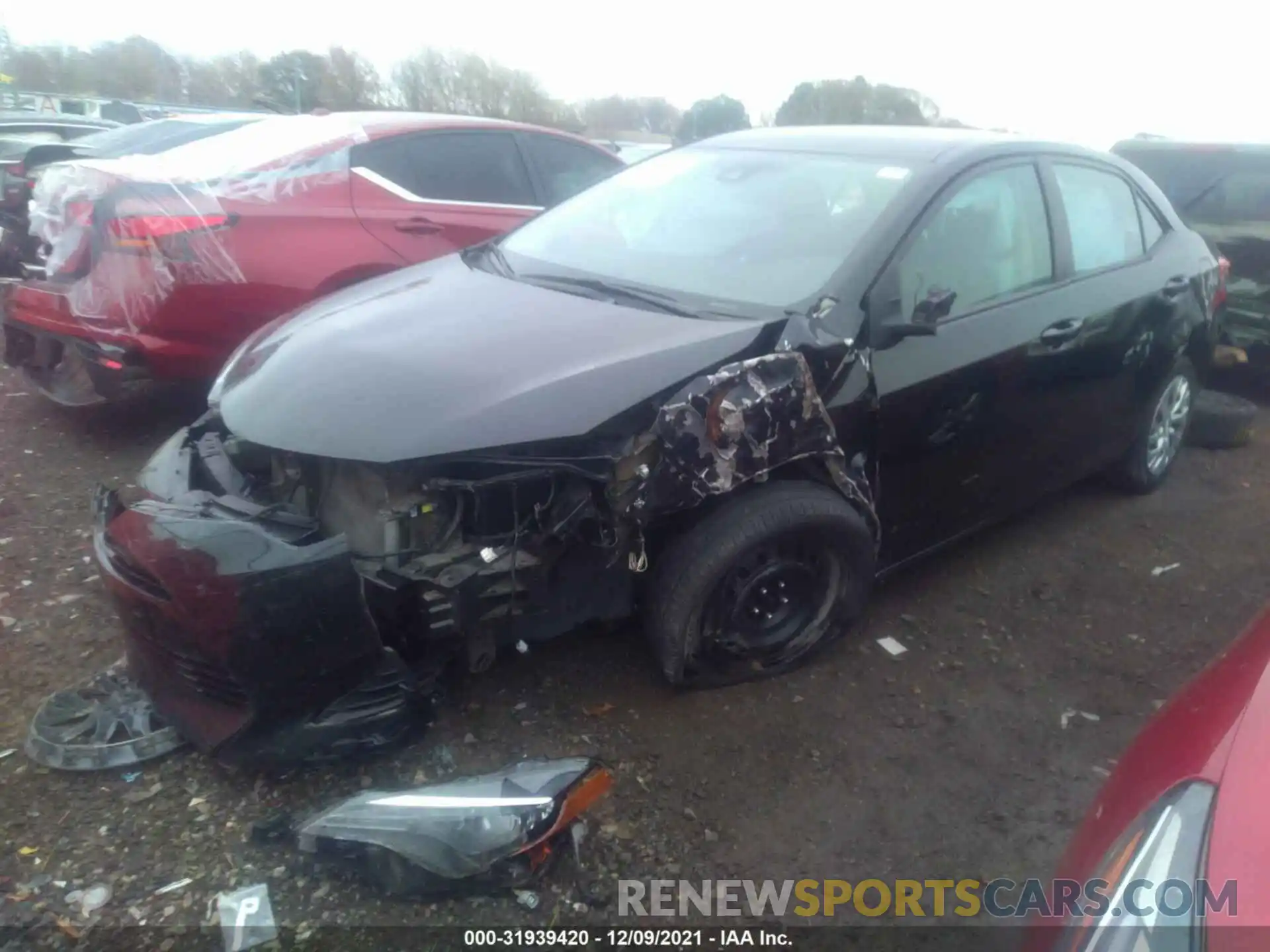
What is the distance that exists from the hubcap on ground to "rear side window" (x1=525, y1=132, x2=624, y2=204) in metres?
3.20

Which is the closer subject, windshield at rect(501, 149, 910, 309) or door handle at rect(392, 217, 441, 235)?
windshield at rect(501, 149, 910, 309)

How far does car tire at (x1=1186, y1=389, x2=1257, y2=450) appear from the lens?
211 inches

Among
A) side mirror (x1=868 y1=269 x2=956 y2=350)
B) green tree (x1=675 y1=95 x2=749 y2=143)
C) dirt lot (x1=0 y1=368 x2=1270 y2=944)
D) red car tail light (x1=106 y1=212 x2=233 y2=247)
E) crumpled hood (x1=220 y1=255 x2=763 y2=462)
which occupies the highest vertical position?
green tree (x1=675 y1=95 x2=749 y2=143)

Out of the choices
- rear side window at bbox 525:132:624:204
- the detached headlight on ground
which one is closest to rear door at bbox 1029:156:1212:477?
the detached headlight on ground

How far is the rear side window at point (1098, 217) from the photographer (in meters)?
3.80

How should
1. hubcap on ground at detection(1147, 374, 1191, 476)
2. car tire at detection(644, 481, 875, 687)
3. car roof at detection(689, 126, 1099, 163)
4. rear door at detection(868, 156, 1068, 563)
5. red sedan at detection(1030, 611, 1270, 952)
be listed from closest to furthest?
red sedan at detection(1030, 611, 1270, 952) < car tire at detection(644, 481, 875, 687) < rear door at detection(868, 156, 1068, 563) < car roof at detection(689, 126, 1099, 163) < hubcap on ground at detection(1147, 374, 1191, 476)

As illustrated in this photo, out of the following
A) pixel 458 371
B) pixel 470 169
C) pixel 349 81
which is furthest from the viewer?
pixel 349 81

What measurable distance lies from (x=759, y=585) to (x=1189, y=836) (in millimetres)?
1563

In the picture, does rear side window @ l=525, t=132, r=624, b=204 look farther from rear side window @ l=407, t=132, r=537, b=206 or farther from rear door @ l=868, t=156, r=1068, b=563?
rear door @ l=868, t=156, r=1068, b=563

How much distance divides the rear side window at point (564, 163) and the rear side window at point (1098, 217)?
8.76ft

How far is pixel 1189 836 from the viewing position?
1.41 metres

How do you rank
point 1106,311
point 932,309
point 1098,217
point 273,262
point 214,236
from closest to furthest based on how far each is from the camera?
point 932,309
point 1106,311
point 1098,217
point 214,236
point 273,262

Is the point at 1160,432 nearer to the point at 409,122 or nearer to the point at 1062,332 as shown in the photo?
the point at 1062,332

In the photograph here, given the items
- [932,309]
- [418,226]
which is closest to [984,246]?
[932,309]
